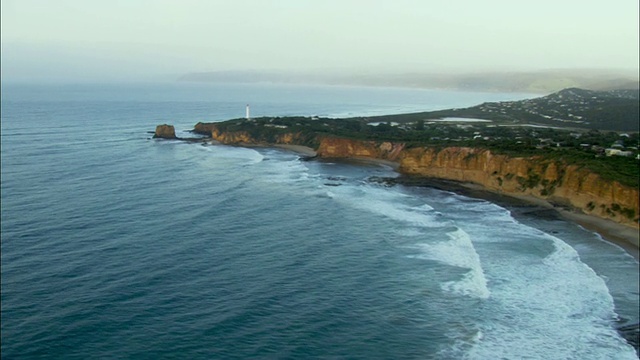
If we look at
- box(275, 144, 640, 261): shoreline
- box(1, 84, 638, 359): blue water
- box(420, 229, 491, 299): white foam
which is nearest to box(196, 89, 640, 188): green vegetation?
box(275, 144, 640, 261): shoreline

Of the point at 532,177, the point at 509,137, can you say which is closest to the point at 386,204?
the point at 532,177

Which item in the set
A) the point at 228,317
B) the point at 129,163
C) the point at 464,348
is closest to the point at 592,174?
the point at 464,348

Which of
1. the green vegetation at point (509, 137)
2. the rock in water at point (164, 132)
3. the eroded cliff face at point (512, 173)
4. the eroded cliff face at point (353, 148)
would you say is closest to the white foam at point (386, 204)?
the eroded cliff face at point (512, 173)

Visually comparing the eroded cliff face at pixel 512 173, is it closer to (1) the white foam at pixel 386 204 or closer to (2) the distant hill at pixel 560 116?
(1) the white foam at pixel 386 204

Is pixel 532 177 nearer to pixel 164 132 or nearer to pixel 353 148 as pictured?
pixel 353 148

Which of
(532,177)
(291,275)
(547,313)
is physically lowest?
(547,313)

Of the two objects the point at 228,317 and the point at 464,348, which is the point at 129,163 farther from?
the point at 464,348

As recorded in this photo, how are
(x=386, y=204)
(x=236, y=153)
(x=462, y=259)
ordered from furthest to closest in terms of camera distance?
(x=236, y=153) < (x=386, y=204) < (x=462, y=259)
